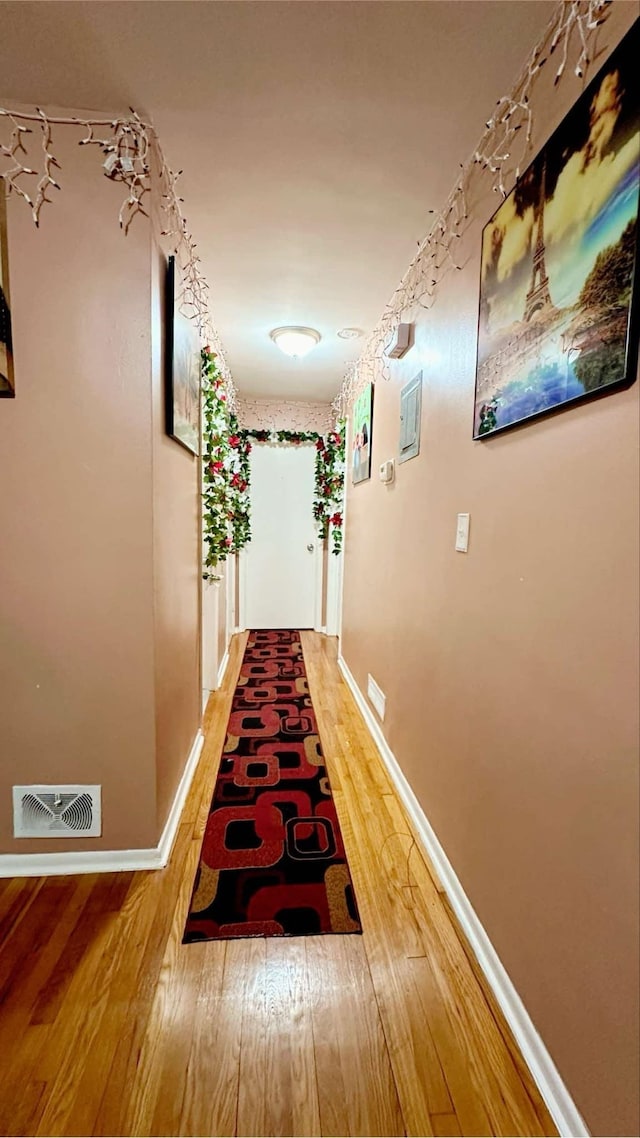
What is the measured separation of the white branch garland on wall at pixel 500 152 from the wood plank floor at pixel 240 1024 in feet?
6.79

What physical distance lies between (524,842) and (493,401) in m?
1.12

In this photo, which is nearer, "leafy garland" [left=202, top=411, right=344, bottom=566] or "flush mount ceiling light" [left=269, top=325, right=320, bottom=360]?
"leafy garland" [left=202, top=411, right=344, bottom=566]

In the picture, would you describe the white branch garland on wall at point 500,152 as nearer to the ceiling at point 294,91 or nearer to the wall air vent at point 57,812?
the ceiling at point 294,91

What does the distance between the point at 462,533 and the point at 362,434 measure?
5.86 ft

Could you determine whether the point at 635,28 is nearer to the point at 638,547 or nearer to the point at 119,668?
the point at 638,547

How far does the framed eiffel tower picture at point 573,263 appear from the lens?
0.77 meters

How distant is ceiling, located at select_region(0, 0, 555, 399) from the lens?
1.00 m

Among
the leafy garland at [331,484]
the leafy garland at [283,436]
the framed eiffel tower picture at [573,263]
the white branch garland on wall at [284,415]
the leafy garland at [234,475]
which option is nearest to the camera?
the framed eiffel tower picture at [573,263]

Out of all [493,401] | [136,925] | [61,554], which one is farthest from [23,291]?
[136,925]

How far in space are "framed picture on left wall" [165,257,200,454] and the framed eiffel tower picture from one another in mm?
1028

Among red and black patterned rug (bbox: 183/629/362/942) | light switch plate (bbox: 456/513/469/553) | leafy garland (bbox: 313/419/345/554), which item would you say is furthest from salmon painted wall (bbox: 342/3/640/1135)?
leafy garland (bbox: 313/419/345/554)

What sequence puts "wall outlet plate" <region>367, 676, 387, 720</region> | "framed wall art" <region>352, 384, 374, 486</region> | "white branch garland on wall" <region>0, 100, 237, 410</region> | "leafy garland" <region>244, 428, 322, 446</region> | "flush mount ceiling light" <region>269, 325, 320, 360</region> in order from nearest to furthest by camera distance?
"white branch garland on wall" <region>0, 100, 237, 410</region>, "wall outlet plate" <region>367, 676, 387, 720</region>, "flush mount ceiling light" <region>269, 325, 320, 360</region>, "framed wall art" <region>352, 384, 374, 486</region>, "leafy garland" <region>244, 428, 322, 446</region>

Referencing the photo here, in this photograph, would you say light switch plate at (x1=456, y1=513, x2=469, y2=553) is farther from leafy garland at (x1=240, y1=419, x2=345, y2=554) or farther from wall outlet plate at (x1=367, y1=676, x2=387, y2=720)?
leafy garland at (x1=240, y1=419, x2=345, y2=554)

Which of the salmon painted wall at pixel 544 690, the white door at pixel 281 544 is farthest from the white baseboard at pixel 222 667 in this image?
the salmon painted wall at pixel 544 690
